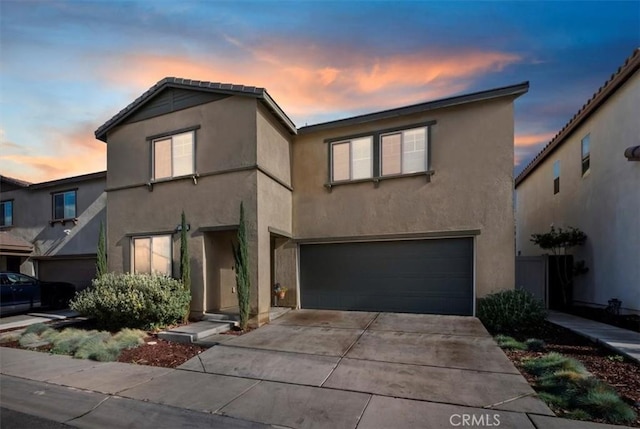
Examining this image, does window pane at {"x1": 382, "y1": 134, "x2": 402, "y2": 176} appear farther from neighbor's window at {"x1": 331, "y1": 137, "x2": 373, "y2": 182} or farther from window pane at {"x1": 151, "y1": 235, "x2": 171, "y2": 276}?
window pane at {"x1": 151, "y1": 235, "x2": 171, "y2": 276}

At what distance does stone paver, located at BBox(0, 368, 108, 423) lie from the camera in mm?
4574

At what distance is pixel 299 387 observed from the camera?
5121mm

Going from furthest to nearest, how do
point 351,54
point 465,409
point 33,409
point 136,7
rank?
point 351,54, point 136,7, point 33,409, point 465,409

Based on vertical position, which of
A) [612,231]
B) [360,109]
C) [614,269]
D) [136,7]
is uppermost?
[136,7]

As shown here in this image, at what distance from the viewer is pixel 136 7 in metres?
8.67

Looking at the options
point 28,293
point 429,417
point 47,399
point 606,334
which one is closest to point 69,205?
point 28,293

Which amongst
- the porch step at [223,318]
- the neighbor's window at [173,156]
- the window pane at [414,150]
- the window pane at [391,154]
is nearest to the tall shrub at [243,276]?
the porch step at [223,318]

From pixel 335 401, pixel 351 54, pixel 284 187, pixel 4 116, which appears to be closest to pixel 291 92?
pixel 351 54

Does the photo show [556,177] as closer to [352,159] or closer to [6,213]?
[352,159]

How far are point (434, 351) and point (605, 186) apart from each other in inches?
313

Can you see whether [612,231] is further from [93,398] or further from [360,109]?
[93,398]

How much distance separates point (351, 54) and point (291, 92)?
8.14 feet

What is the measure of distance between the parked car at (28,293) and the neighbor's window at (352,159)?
11984 millimetres

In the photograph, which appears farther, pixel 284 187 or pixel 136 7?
pixel 284 187
